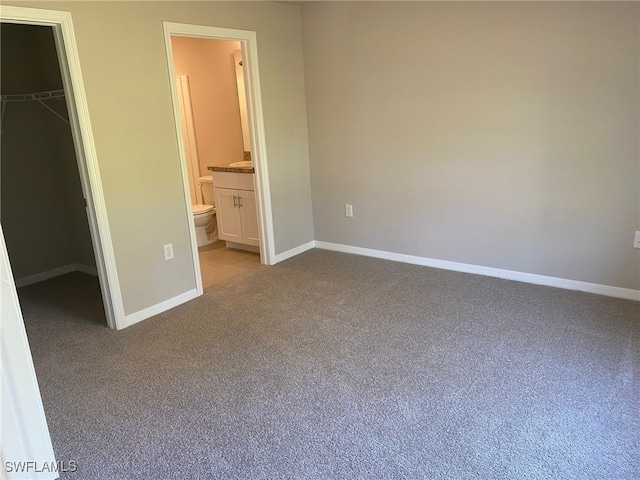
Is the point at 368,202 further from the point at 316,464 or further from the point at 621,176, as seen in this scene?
the point at 316,464

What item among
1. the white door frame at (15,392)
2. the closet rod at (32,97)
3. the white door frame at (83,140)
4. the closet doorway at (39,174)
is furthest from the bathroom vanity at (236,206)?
the white door frame at (15,392)

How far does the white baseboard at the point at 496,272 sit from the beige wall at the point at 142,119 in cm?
159

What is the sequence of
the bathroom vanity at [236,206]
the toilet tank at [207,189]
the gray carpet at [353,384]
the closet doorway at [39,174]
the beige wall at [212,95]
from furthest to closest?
the toilet tank at [207,189] → the beige wall at [212,95] → the bathroom vanity at [236,206] → the closet doorway at [39,174] → the gray carpet at [353,384]

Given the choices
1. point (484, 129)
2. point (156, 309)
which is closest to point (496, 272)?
point (484, 129)

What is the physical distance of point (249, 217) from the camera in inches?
179

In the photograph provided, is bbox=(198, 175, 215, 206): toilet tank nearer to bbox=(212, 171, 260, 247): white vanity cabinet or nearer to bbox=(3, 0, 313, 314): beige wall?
bbox=(212, 171, 260, 247): white vanity cabinet

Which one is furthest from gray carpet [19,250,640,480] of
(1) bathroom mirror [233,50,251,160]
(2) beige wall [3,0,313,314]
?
(1) bathroom mirror [233,50,251,160]

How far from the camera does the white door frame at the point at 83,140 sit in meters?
2.49

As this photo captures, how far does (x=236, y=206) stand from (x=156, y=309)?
1.60 metres

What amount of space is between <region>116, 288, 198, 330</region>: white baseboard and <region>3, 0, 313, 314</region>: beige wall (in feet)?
0.11

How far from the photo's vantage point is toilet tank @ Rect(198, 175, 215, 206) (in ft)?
17.6

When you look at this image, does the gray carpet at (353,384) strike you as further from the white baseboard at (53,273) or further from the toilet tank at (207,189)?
the toilet tank at (207,189)

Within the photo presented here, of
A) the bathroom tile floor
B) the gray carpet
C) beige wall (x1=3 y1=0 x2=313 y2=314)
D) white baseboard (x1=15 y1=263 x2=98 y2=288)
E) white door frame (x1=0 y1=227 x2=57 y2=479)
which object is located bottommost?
the gray carpet

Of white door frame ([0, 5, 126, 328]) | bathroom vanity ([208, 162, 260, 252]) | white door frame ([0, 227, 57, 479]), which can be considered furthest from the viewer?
bathroom vanity ([208, 162, 260, 252])
